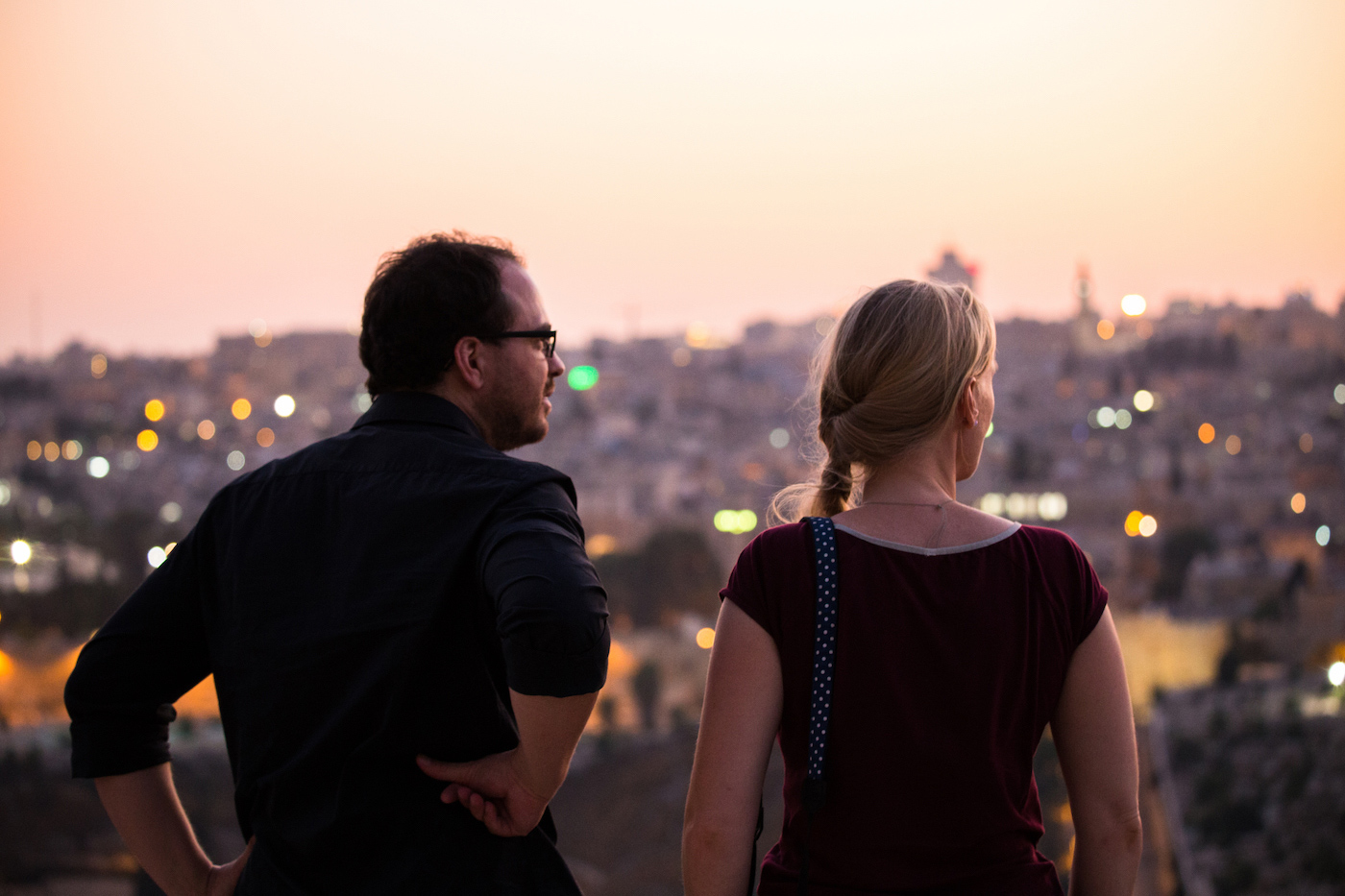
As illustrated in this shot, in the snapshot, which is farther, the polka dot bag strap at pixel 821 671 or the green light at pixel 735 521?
the green light at pixel 735 521

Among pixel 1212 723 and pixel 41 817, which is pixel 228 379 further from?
pixel 1212 723

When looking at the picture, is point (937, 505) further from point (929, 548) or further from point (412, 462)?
point (412, 462)

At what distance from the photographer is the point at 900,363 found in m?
1.05

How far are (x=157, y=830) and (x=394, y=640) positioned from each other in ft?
1.30

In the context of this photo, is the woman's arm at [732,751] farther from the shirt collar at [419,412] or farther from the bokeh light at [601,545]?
the bokeh light at [601,545]

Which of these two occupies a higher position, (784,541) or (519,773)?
(784,541)

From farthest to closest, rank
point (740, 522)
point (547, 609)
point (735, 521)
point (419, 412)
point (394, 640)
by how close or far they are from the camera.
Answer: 1. point (735, 521)
2. point (740, 522)
3. point (419, 412)
4. point (394, 640)
5. point (547, 609)

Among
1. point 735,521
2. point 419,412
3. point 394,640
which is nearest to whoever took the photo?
point 394,640

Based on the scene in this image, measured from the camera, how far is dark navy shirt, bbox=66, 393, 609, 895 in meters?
1.00

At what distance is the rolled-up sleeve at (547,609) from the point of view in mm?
913

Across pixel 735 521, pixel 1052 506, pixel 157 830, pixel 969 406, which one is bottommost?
pixel 735 521

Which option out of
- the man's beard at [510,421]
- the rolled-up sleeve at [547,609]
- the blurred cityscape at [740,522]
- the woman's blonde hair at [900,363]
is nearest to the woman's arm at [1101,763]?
the woman's blonde hair at [900,363]

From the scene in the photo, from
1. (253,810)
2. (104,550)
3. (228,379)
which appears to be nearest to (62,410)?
(228,379)

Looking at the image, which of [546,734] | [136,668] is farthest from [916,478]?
[136,668]
